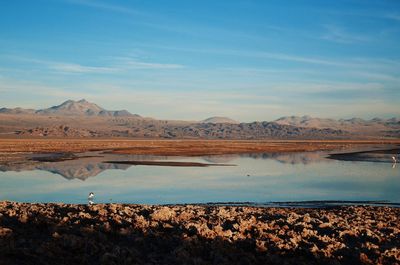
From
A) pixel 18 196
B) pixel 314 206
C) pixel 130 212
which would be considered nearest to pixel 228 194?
pixel 314 206

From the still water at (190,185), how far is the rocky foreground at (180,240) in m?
11.3

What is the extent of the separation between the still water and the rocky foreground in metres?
11.3

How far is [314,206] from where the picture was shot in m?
21.1

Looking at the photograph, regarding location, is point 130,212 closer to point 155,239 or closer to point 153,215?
point 153,215

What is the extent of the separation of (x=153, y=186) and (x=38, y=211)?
55.7 feet

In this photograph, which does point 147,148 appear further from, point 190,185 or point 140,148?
point 190,185

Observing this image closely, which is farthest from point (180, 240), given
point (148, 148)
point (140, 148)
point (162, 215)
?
point (148, 148)

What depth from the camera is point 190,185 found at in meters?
29.8

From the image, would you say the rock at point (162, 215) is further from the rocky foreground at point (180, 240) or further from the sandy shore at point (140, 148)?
the sandy shore at point (140, 148)

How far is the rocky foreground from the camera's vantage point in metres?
8.98

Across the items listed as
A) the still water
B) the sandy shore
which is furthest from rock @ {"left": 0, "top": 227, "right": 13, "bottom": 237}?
the sandy shore

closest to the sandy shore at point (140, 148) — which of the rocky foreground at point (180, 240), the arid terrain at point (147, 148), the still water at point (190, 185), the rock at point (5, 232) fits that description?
the arid terrain at point (147, 148)

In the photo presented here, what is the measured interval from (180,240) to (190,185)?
20.1 m

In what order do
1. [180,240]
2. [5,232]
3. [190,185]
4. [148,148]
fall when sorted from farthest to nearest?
[148,148] < [190,185] < [5,232] < [180,240]
